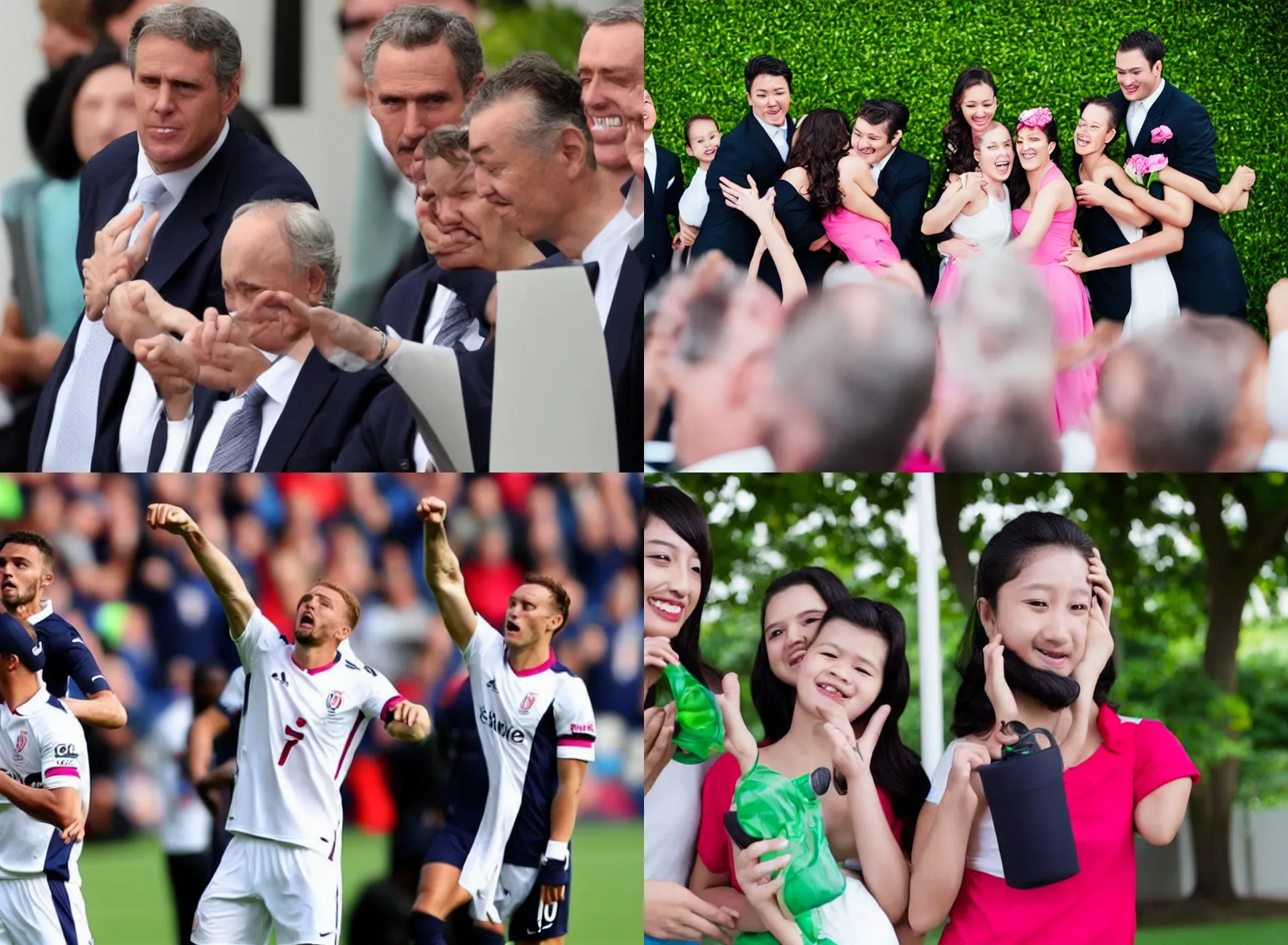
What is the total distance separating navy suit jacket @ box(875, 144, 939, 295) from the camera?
5742 mm

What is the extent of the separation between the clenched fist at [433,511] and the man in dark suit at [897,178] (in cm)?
194

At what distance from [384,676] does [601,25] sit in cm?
239

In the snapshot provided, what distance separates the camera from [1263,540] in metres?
5.66

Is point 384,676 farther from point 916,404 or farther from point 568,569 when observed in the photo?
point 916,404

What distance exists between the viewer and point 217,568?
5.21 metres

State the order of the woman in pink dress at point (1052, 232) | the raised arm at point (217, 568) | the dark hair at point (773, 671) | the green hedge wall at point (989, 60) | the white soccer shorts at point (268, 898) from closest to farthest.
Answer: the white soccer shorts at point (268, 898)
the raised arm at point (217, 568)
the dark hair at point (773, 671)
the woman in pink dress at point (1052, 232)
the green hedge wall at point (989, 60)

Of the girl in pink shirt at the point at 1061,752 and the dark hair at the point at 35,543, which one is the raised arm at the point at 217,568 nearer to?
the dark hair at the point at 35,543

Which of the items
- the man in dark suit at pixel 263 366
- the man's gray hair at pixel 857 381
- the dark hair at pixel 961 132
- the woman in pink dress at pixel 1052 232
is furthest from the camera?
the dark hair at pixel 961 132

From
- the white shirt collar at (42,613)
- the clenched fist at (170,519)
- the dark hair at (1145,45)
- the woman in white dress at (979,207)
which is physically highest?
the dark hair at (1145,45)

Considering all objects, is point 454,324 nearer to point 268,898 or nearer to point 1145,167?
point 268,898

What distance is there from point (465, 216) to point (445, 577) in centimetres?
127

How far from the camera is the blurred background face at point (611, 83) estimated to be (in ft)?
17.8

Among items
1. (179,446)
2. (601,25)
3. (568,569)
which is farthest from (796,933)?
(601,25)

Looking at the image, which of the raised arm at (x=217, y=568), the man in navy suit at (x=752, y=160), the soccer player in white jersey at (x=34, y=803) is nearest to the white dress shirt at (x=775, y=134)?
the man in navy suit at (x=752, y=160)
